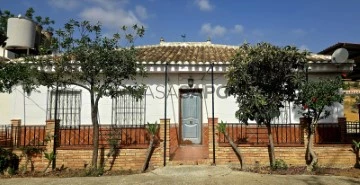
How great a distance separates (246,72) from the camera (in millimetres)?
8469

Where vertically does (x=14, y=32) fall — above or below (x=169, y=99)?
above

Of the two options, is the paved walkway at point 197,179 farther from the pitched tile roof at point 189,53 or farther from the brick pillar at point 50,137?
the pitched tile roof at point 189,53

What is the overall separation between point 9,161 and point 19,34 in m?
8.12

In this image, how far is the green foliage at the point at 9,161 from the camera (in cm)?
868

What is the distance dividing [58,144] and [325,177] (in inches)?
299

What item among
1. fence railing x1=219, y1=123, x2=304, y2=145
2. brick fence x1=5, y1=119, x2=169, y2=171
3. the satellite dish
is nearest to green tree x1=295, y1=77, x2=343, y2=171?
fence railing x1=219, y1=123, x2=304, y2=145

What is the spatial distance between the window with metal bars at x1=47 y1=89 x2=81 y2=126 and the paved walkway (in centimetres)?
416

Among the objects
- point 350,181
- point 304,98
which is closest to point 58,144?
point 304,98

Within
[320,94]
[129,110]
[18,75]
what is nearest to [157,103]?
[129,110]

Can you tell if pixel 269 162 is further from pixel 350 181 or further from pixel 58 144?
pixel 58 144

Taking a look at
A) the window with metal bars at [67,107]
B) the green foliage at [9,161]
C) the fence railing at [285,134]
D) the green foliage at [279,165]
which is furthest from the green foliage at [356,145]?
the green foliage at [9,161]

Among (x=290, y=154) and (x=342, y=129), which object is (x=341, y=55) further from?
(x=290, y=154)

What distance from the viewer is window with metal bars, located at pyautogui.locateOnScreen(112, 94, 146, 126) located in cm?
1211

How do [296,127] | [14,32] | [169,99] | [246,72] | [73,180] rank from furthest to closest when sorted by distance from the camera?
[14,32] → [169,99] → [296,127] → [246,72] → [73,180]
